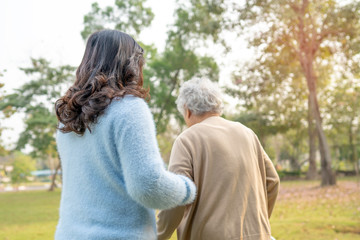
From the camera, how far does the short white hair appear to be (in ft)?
7.80

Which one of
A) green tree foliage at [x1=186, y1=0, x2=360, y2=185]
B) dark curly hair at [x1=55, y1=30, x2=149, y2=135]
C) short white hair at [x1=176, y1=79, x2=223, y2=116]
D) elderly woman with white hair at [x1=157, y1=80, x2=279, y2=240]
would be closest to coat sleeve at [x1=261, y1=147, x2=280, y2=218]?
elderly woman with white hair at [x1=157, y1=80, x2=279, y2=240]

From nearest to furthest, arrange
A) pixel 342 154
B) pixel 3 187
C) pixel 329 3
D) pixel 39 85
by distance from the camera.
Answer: pixel 329 3
pixel 39 85
pixel 342 154
pixel 3 187

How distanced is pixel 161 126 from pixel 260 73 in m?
7.49

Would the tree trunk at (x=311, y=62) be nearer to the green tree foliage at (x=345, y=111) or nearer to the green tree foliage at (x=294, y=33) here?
the green tree foliage at (x=294, y=33)

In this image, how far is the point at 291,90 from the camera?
24.4 metres

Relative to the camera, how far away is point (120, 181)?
1487 millimetres

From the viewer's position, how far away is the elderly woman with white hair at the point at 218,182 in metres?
2.17

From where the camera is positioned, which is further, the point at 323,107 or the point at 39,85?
the point at 323,107

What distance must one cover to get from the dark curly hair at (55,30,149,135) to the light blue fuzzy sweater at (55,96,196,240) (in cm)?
4

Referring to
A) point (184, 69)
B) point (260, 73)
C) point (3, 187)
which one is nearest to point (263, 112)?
point (184, 69)

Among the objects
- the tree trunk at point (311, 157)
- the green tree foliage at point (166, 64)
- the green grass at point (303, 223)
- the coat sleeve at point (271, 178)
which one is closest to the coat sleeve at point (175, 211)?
the coat sleeve at point (271, 178)

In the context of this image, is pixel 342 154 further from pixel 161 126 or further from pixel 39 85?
pixel 39 85

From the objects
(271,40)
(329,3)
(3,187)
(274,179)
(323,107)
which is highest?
(329,3)

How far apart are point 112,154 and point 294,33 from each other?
17936 mm
